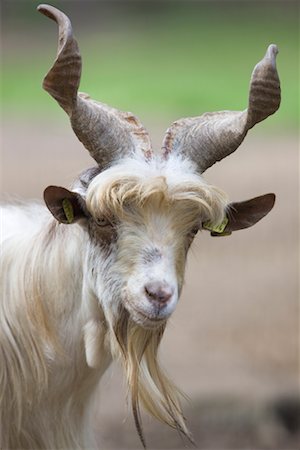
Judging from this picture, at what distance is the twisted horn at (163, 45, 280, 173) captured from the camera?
19.9ft

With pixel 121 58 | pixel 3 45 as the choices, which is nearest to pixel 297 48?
pixel 121 58

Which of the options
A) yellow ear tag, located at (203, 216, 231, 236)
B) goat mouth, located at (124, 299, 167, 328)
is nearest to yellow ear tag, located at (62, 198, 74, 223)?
goat mouth, located at (124, 299, 167, 328)

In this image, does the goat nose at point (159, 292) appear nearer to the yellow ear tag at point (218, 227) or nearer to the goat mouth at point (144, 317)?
the goat mouth at point (144, 317)

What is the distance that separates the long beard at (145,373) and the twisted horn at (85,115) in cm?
72

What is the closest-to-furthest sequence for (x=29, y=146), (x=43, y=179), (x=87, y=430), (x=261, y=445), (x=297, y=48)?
(x=87, y=430), (x=261, y=445), (x=43, y=179), (x=29, y=146), (x=297, y=48)

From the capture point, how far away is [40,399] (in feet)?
21.4

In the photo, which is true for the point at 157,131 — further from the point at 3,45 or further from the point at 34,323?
the point at 34,323

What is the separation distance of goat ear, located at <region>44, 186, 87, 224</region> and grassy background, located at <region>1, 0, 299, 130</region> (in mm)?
15006

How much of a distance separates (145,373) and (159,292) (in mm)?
758

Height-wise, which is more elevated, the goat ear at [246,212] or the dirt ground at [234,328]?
the goat ear at [246,212]

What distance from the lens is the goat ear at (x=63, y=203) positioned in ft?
19.6

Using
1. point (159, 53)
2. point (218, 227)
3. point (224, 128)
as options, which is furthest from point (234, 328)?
point (159, 53)

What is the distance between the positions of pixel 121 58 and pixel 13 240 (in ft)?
73.8

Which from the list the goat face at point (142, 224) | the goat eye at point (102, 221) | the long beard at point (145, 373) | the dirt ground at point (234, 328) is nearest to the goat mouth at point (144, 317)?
the goat face at point (142, 224)
